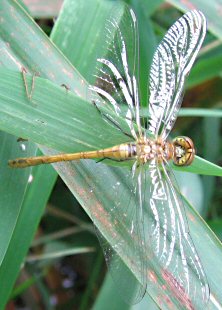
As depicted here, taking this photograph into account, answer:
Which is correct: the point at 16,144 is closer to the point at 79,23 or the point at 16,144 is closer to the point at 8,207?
the point at 8,207

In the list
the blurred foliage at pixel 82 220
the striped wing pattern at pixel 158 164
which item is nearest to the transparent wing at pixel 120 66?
the striped wing pattern at pixel 158 164

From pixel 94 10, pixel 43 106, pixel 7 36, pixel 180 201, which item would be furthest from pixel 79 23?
pixel 180 201

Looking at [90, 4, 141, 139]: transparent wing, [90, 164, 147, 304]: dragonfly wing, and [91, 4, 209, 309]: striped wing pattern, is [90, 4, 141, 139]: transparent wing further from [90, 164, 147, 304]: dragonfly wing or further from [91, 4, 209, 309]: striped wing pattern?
[90, 164, 147, 304]: dragonfly wing

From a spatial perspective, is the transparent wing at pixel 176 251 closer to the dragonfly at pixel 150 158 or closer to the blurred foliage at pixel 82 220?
the dragonfly at pixel 150 158

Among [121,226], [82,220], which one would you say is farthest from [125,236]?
[82,220]

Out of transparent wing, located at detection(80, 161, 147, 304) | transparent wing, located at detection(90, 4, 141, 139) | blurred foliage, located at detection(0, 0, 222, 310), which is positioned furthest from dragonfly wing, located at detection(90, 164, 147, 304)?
blurred foliage, located at detection(0, 0, 222, 310)
